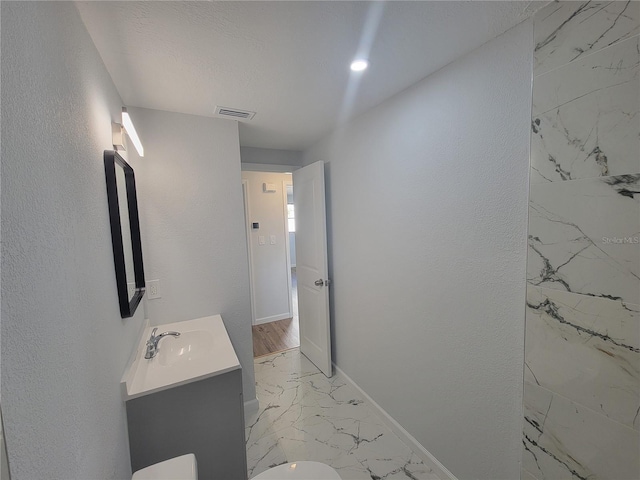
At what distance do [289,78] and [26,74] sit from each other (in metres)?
1.14

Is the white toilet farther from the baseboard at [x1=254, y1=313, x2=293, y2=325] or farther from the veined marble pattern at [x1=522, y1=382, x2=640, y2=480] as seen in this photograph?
the baseboard at [x1=254, y1=313, x2=293, y2=325]

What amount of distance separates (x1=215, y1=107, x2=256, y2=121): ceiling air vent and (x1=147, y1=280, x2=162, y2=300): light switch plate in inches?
49.4

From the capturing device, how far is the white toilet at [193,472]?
1.09 metres

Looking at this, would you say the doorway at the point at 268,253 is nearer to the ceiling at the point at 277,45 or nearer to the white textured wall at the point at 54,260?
the ceiling at the point at 277,45

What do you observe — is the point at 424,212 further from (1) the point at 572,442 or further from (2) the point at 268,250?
(2) the point at 268,250

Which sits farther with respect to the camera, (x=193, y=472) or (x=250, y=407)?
(x=250, y=407)

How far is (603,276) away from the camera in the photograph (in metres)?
0.94

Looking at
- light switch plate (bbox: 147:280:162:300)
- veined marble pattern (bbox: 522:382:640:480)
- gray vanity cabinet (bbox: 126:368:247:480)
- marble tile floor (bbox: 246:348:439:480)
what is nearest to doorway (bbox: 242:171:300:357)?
marble tile floor (bbox: 246:348:439:480)

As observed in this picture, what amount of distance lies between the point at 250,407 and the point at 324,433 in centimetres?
65

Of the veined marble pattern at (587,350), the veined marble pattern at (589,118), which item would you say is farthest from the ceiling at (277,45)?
the veined marble pattern at (587,350)

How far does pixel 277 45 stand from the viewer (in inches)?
48.3

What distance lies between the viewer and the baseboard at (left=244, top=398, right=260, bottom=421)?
2.21 meters

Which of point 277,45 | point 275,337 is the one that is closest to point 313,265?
point 275,337

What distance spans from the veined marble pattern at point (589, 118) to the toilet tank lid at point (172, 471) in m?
1.81
